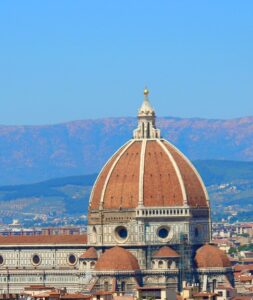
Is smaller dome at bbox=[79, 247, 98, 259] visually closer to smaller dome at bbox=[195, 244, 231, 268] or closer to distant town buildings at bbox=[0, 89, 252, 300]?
distant town buildings at bbox=[0, 89, 252, 300]

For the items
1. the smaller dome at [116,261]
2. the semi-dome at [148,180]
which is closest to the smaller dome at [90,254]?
the smaller dome at [116,261]

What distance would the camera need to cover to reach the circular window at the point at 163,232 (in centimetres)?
13250

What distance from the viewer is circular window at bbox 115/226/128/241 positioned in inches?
5256

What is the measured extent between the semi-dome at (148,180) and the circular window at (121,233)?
1609mm

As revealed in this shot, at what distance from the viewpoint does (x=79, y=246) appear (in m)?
136

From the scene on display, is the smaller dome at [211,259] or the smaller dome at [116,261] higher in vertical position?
the smaller dome at [211,259]

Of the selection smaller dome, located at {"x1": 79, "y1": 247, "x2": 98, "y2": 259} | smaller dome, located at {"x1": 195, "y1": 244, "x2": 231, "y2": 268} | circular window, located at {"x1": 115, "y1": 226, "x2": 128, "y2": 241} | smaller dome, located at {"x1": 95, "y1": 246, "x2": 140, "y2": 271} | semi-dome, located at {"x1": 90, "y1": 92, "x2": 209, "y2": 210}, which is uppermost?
semi-dome, located at {"x1": 90, "y1": 92, "x2": 209, "y2": 210}

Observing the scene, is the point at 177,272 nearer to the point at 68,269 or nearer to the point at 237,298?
the point at 68,269

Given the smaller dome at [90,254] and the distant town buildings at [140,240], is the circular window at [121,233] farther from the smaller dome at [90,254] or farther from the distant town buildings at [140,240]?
the smaller dome at [90,254]

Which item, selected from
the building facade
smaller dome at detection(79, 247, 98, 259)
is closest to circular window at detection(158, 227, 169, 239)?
the building facade

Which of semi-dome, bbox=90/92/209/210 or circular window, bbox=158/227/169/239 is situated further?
circular window, bbox=158/227/169/239

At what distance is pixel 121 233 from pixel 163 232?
2.81 metres

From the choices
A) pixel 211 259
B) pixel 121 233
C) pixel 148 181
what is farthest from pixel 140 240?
pixel 211 259

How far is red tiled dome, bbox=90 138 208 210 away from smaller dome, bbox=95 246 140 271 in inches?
158
